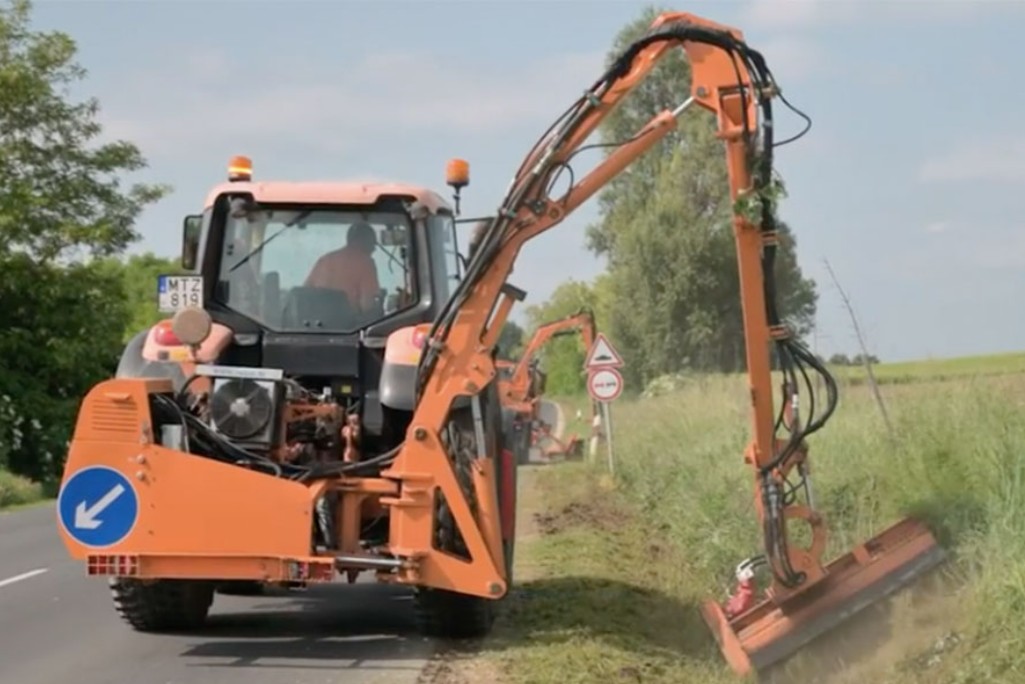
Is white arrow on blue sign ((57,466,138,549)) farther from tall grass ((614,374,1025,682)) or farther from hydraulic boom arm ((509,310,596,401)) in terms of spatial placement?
hydraulic boom arm ((509,310,596,401))

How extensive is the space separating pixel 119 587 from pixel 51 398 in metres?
24.4

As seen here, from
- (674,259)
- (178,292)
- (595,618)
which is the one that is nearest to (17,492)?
(178,292)

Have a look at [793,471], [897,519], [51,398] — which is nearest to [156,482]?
[793,471]

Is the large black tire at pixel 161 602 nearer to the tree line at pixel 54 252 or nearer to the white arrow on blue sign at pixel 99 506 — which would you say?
the white arrow on blue sign at pixel 99 506

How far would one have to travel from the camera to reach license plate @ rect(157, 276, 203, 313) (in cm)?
1051

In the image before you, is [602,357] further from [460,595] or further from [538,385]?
[460,595]

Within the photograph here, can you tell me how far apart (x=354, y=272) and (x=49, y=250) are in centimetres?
2540

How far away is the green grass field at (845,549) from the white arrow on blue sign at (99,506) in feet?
7.86

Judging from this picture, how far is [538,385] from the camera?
1389 inches

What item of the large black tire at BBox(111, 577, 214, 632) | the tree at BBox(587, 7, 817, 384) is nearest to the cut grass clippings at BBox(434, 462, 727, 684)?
the large black tire at BBox(111, 577, 214, 632)

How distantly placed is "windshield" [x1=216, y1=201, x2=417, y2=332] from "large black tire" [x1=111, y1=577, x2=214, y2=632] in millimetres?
1887

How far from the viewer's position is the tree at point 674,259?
49.4 meters

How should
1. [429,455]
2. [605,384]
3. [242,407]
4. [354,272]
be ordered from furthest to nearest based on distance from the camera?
1. [605,384]
2. [354,272]
3. [242,407]
4. [429,455]

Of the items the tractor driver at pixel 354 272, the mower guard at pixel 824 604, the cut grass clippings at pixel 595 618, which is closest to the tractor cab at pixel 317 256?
the tractor driver at pixel 354 272
